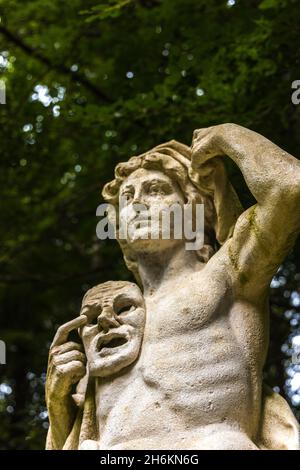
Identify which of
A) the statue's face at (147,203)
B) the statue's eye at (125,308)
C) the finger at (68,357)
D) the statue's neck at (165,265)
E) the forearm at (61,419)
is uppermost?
the statue's face at (147,203)

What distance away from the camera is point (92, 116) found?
9602mm

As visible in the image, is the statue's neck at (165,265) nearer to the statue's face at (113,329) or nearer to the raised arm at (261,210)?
the statue's face at (113,329)

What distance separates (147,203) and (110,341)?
2.77 feet

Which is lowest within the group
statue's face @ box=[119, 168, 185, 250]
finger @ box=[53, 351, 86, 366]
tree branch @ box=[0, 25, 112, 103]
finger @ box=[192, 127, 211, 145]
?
finger @ box=[53, 351, 86, 366]

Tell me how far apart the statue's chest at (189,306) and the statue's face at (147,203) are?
35cm

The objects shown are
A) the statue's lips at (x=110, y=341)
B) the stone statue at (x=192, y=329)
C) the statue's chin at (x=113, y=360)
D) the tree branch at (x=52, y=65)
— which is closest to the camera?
the stone statue at (x=192, y=329)

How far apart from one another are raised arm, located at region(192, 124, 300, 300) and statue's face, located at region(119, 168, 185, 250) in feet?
1.45

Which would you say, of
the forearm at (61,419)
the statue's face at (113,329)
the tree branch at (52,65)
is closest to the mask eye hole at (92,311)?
the statue's face at (113,329)

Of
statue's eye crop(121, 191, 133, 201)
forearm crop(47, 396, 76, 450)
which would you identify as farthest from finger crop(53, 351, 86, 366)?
statue's eye crop(121, 191, 133, 201)

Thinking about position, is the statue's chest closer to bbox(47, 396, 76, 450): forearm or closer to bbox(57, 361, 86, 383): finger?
bbox(57, 361, 86, 383): finger

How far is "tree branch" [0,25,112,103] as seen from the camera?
10492 mm

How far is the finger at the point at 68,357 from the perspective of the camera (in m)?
6.18

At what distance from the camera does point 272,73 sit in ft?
29.9
